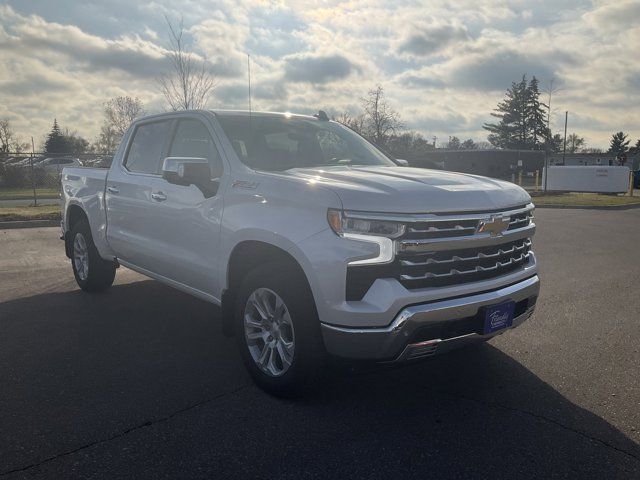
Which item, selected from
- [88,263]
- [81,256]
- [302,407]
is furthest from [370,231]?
[81,256]

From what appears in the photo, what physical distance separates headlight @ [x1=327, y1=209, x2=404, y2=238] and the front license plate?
2.63 feet

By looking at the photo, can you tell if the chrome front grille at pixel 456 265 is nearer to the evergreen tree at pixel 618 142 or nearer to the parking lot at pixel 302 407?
the parking lot at pixel 302 407

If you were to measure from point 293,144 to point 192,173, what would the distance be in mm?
1059

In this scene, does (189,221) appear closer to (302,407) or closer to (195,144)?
(195,144)

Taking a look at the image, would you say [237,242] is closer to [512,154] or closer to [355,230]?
[355,230]

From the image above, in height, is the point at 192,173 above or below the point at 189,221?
above

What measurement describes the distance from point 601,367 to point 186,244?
3.31 meters

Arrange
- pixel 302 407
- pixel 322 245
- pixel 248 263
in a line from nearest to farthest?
1. pixel 322 245
2. pixel 302 407
3. pixel 248 263

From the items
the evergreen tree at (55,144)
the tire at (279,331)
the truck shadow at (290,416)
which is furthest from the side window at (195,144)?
the evergreen tree at (55,144)

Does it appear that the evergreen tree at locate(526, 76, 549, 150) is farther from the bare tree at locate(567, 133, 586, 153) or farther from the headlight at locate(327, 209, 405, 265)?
the headlight at locate(327, 209, 405, 265)

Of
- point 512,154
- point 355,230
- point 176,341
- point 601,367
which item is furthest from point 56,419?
point 512,154

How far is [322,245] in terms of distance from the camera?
3119 millimetres

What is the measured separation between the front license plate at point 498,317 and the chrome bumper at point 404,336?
0.32 feet

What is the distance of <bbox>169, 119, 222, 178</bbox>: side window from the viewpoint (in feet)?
13.8
